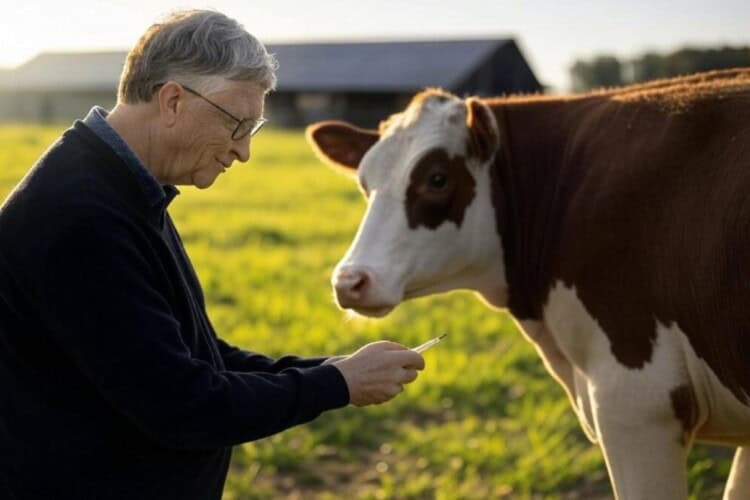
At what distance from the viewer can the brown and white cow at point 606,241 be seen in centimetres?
315

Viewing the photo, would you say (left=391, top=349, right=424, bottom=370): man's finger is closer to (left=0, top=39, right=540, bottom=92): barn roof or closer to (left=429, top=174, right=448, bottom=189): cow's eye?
(left=429, top=174, right=448, bottom=189): cow's eye

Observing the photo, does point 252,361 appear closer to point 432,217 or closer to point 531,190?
point 432,217

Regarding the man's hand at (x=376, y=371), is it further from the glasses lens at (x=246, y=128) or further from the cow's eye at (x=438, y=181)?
the cow's eye at (x=438, y=181)

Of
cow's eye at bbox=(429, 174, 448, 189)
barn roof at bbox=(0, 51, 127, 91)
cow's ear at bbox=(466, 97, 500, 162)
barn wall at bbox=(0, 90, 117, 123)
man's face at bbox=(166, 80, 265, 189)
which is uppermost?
barn roof at bbox=(0, 51, 127, 91)

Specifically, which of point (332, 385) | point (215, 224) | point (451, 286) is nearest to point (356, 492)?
point (451, 286)

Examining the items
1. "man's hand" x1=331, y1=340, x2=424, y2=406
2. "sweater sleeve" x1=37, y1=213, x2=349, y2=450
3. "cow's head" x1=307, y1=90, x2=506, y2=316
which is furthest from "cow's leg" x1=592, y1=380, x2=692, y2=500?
"sweater sleeve" x1=37, y1=213, x2=349, y2=450

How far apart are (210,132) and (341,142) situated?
6.89ft

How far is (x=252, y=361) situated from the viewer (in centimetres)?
294

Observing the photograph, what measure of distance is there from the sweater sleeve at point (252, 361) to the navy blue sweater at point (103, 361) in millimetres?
353

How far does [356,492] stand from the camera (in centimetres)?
531

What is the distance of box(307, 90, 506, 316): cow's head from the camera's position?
387 cm

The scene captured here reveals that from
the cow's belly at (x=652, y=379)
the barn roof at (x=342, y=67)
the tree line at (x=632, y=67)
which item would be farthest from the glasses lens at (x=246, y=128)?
the barn roof at (x=342, y=67)

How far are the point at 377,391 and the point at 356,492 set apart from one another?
9.68 ft

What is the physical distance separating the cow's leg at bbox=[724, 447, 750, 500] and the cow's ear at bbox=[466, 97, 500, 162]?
4.57 ft
